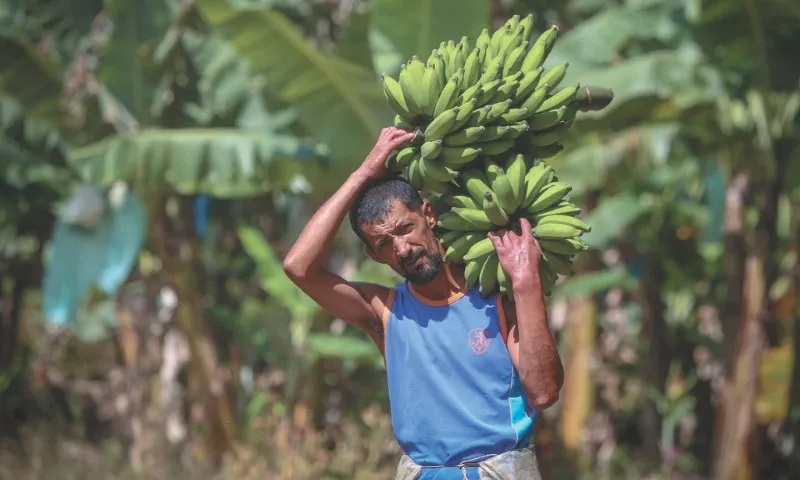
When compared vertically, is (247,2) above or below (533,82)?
above

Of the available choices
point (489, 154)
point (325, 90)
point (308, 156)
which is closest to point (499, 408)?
point (489, 154)

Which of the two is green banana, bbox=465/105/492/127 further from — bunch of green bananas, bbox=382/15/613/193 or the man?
the man

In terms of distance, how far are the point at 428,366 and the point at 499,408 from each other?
19 cm

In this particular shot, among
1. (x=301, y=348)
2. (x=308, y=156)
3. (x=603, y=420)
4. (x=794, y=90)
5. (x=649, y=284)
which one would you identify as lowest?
(x=603, y=420)

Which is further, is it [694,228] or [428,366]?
[694,228]

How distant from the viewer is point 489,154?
8.52 feet

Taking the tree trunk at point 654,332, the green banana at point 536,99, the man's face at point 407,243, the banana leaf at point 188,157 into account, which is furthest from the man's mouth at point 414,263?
the tree trunk at point 654,332

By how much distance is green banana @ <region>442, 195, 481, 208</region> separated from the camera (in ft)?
8.45

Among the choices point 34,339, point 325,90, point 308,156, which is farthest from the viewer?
point 34,339

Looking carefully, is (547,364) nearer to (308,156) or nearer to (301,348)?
(308,156)

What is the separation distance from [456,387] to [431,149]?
56 centimetres

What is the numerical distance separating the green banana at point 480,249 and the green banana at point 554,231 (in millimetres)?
108

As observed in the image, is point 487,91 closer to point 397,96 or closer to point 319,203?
point 397,96

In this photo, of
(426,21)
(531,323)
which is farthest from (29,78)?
(531,323)
